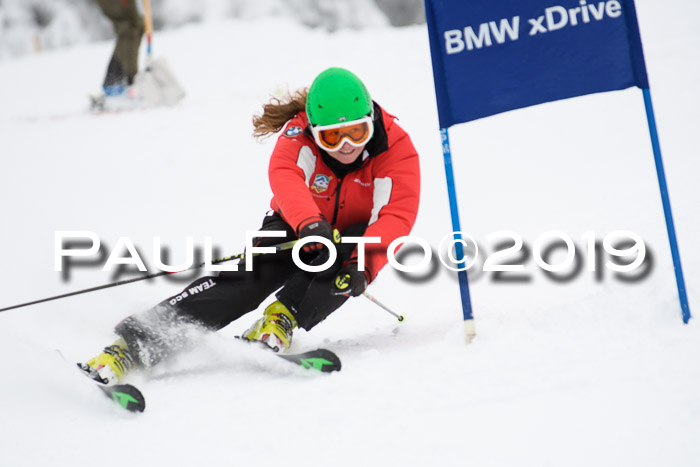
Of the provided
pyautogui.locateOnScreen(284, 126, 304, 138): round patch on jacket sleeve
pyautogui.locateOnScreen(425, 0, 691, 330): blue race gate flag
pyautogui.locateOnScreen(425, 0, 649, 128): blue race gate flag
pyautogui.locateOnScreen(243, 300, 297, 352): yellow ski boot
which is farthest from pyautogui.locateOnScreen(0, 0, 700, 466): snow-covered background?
pyautogui.locateOnScreen(284, 126, 304, 138): round patch on jacket sleeve

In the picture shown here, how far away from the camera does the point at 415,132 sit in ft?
24.0

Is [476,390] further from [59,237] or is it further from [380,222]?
[59,237]

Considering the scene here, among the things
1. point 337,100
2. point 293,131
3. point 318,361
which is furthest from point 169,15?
point 318,361

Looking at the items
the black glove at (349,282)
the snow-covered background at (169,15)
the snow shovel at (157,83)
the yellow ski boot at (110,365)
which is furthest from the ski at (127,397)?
the snow-covered background at (169,15)

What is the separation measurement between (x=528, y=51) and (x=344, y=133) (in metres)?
0.82

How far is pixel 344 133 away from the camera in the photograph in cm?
308

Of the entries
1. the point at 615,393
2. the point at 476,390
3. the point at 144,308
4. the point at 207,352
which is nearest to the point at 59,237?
the point at 144,308

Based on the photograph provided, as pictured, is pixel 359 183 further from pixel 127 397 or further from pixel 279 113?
pixel 127 397

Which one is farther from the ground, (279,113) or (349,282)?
(279,113)

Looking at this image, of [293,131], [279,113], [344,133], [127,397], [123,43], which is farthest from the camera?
[123,43]

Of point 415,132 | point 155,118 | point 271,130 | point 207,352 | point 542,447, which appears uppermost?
point 155,118

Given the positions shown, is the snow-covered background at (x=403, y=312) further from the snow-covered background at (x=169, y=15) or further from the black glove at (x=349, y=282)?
the snow-covered background at (x=169, y=15)

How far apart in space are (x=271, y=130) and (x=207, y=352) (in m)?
1.13

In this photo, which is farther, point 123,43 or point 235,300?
point 123,43
